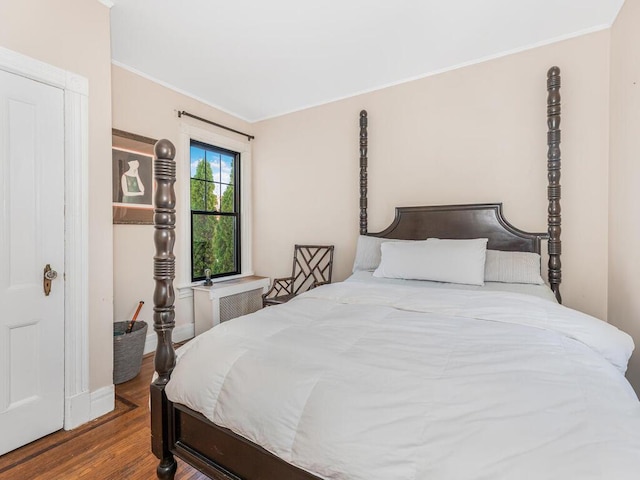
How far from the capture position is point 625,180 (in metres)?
1.97

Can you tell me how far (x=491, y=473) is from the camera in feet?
2.09

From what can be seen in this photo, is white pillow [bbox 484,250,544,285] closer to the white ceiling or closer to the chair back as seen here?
the chair back

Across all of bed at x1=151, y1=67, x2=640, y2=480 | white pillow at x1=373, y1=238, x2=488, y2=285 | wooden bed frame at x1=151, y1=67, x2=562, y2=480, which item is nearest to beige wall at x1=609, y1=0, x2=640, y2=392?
white pillow at x1=373, y1=238, x2=488, y2=285

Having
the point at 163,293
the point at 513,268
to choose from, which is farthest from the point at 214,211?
the point at 513,268

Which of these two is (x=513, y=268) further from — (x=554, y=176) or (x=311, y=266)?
(x=311, y=266)

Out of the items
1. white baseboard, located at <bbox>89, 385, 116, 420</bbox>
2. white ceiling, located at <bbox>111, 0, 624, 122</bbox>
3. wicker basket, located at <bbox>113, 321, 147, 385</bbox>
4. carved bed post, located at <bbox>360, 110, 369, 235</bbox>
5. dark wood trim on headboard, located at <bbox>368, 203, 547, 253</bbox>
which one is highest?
white ceiling, located at <bbox>111, 0, 624, 122</bbox>

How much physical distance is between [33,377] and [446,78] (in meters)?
3.68

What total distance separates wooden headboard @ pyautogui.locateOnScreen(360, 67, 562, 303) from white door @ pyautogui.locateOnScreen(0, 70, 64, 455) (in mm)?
2379

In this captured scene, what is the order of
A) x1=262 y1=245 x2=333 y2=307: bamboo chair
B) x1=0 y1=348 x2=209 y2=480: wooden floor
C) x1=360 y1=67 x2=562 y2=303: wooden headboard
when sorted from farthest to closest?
x1=262 y1=245 x2=333 y2=307: bamboo chair < x1=360 y1=67 x2=562 y2=303: wooden headboard < x1=0 y1=348 x2=209 y2=480: wooden floor

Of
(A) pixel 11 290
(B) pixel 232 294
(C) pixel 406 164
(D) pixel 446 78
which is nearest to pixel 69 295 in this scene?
(A) pixel 11 290

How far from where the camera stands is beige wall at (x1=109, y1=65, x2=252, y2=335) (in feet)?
8.71

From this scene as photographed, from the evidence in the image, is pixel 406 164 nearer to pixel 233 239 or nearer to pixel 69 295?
pixel 233 239

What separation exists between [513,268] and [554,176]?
0.77 metres

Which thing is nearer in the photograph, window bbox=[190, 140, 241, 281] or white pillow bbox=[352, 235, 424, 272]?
white pillow bbox=[352, 235, 424, 272]
